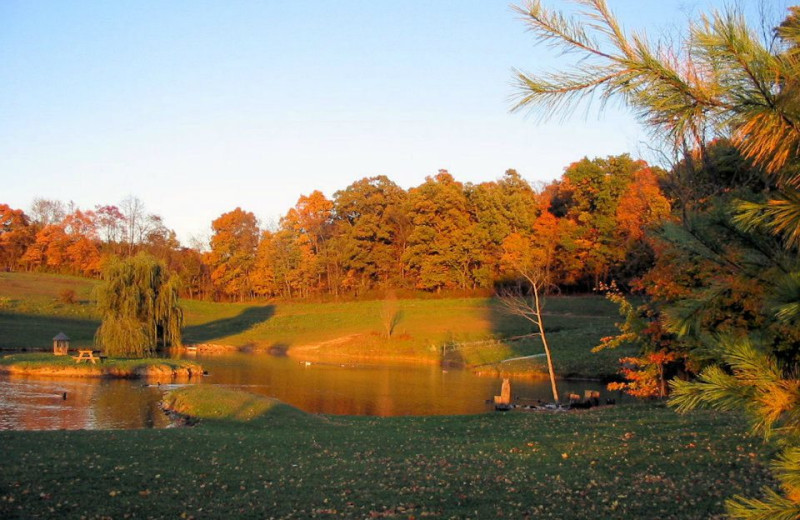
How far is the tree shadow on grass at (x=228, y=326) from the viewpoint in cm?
6148

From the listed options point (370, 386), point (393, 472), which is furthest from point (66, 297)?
point (393, 472)

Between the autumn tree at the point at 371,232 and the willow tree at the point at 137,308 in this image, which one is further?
the autumn tree at the point at 371,232

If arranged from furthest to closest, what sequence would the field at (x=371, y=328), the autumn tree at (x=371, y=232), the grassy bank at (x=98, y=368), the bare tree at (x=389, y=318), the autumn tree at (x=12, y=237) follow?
the autumn tree at (x=12, y=237), the autumn tree at (x=371, y=232), the bare tree at (x=389, y=318), the field at (x=371, y=328), the grassy bank at (x=98, y=368)

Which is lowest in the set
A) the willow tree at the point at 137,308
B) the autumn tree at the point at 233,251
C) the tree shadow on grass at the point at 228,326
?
the tree shadow on grass at the point at 228,326

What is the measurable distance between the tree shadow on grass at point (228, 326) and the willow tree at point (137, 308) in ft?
45.6

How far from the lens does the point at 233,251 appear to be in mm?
91500

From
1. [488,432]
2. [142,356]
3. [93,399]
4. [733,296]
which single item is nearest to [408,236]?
[142,356]

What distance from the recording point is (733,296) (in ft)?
16.5

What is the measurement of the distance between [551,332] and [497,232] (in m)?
20.3

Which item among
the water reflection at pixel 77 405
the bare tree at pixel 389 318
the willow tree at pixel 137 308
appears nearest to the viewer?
the water reflection at pixel 77 405

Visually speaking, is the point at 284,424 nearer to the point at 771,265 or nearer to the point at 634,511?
the point at 634,511

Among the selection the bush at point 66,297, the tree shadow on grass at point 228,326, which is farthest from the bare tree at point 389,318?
the bush at point 66,297

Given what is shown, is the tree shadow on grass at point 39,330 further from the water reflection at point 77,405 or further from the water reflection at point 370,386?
the water reflection at point 77,405

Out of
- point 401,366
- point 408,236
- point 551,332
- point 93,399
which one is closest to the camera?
point 93,399
